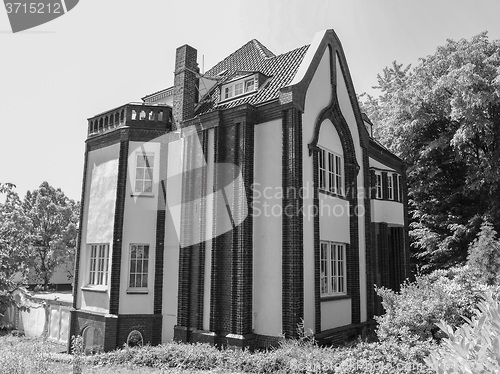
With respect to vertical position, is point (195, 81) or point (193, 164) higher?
point (195, 81)

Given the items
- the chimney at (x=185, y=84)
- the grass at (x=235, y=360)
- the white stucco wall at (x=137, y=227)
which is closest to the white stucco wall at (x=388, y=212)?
the grass at (x=235, y=360)

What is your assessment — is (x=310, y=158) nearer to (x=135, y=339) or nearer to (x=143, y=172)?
(x=143, y=172)

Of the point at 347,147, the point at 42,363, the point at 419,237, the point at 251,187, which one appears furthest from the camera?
the point at 419,237

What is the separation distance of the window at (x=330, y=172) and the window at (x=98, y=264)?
A: 886cm

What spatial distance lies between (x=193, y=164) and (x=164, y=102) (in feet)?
14.8

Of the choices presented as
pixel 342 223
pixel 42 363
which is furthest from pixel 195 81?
pixel 42 363

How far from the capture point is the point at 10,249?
734 cm

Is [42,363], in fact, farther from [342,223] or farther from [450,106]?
[450,106]

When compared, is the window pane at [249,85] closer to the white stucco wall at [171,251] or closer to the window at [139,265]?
the white stucco wall at [171,251]

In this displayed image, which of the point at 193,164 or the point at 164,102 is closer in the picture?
the point at 193,164

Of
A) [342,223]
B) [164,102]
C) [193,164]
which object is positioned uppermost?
[164,102]

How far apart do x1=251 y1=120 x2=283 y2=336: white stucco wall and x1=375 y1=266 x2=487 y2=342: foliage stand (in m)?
3.17

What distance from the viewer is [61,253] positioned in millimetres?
38781

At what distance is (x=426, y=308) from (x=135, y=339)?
9.97 m
